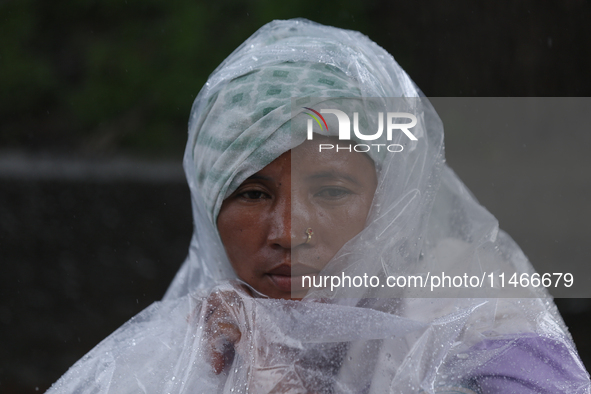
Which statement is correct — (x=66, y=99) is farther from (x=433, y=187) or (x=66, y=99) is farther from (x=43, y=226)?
(x=433, y=187)

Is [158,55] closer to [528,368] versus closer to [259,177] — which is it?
[259,177]

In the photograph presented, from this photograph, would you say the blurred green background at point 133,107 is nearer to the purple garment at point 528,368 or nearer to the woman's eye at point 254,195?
the purple garment at point 528,368

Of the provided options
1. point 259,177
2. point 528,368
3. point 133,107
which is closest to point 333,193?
point 259,177

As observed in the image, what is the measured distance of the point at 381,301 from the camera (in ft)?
3.83

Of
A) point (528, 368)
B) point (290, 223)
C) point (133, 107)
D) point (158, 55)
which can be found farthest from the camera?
point (133, 107)

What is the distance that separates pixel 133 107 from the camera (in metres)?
5.77

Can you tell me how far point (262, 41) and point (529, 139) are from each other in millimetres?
2302

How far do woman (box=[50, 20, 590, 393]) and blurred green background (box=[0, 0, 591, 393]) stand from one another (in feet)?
5.85

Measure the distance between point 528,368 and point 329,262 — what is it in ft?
1.30

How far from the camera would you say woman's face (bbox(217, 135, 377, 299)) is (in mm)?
1136

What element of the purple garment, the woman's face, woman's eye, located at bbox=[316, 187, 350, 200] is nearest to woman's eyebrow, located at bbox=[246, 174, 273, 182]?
the woman's face

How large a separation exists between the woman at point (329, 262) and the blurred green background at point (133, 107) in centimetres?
178

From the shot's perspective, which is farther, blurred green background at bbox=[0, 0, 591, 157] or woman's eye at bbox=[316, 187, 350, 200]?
blurred green background at bbox=[0, 0, 591, 157]
